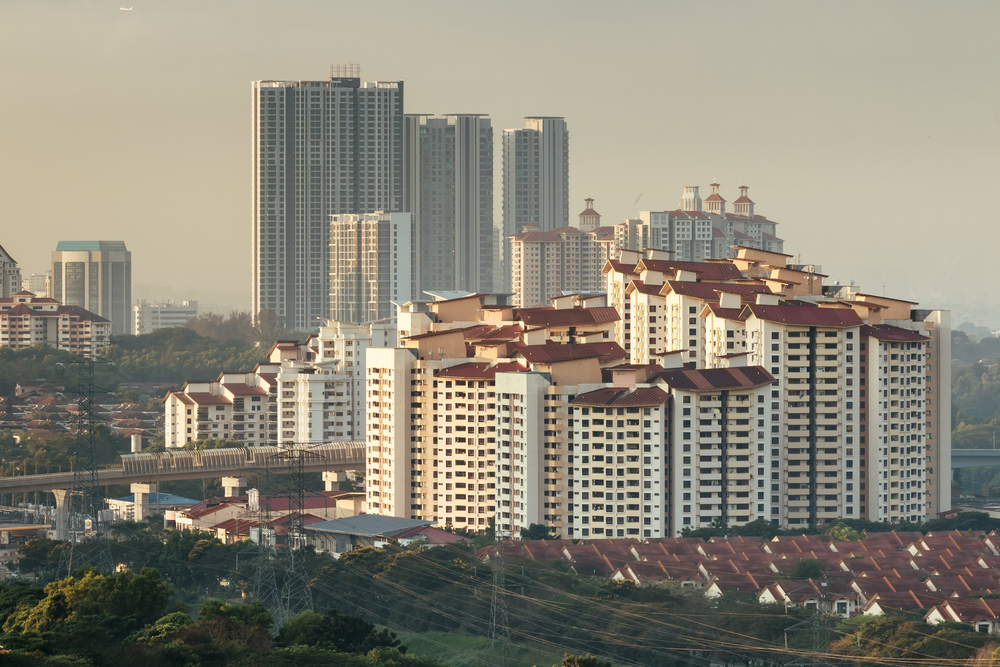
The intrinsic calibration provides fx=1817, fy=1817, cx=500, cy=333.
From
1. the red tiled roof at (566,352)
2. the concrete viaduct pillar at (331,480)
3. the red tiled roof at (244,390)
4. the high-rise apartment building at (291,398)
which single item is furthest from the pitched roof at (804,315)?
the red tiled roof at (244,390)

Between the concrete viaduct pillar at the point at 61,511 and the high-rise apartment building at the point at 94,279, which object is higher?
the high-rise apartment building at the point at 94,279

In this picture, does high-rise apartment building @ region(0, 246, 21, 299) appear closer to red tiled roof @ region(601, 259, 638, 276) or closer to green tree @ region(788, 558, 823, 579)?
red tiled roof @ region(601, 259, 638, 276)

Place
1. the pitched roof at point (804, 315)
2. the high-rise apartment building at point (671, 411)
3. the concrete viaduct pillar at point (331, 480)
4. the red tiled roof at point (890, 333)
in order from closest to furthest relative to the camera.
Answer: the high-rise apartment building at point (671, 411), the pitched roof at point (804, 315), the red tiled roof at point (890, 333), the concrete viaduct pillar at point (331, 480)

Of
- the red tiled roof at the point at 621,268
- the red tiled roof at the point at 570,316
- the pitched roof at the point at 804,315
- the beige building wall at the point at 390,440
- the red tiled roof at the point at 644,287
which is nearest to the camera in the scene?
the beige building wall at the point at 390,440

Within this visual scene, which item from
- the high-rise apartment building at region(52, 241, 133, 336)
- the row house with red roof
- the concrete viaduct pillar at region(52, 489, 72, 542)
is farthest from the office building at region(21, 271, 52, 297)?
the concrete viaduct pillar at region(52, 489, 72, 542)

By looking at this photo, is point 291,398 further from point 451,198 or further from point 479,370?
point 451,198

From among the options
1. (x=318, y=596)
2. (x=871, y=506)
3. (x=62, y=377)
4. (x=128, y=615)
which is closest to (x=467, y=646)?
(x=318, y=596)

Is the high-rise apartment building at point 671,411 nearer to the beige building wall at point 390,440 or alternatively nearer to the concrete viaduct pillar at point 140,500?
the beige building wall at point 390,440
